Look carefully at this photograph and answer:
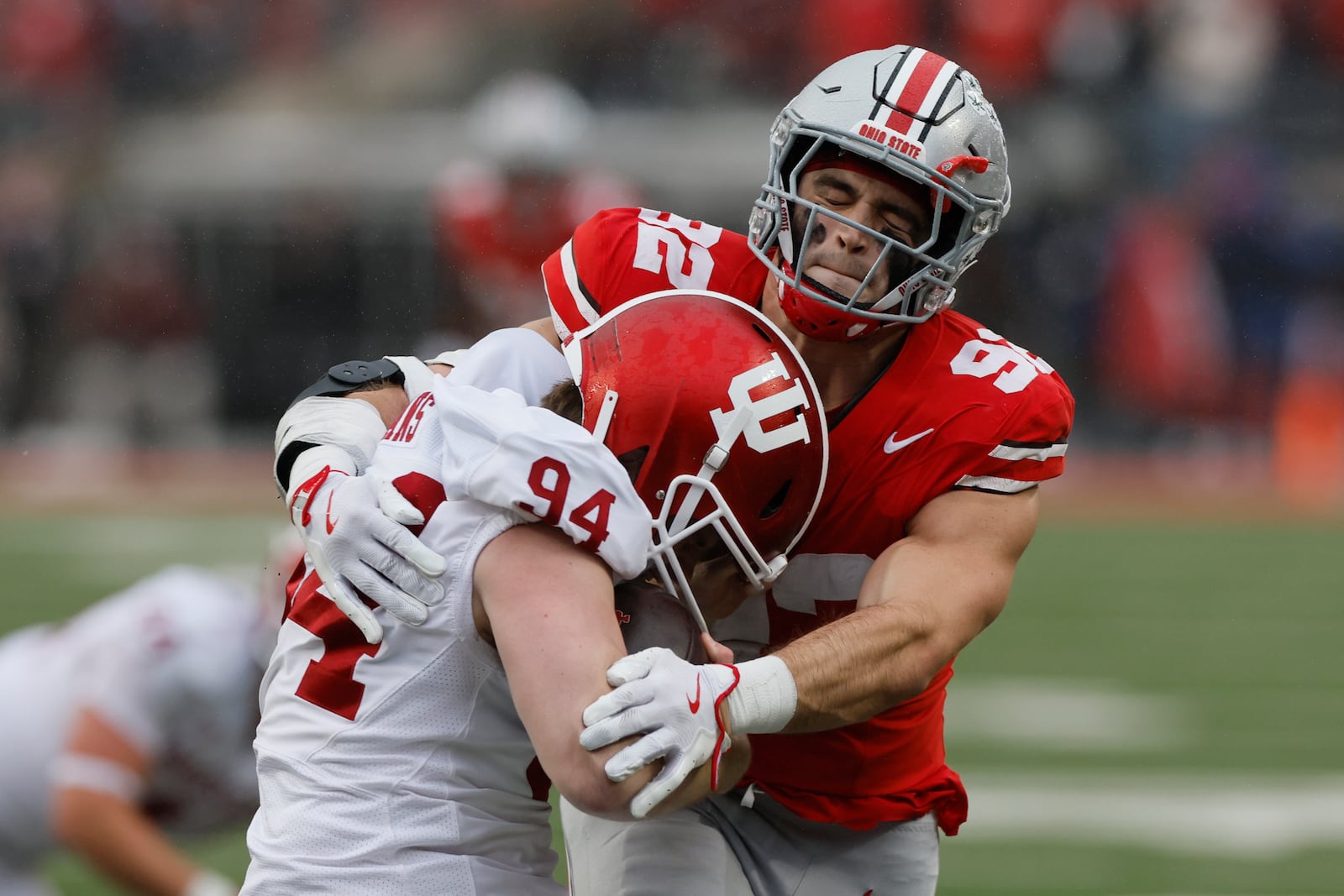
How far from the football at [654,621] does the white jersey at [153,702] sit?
1.64 metres

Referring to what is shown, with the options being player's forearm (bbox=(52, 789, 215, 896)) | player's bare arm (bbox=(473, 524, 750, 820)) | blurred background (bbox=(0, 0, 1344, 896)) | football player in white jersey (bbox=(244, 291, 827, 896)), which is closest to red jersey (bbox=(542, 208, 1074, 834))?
football player in white jersey (bbox=(244, 291, 827, 896))

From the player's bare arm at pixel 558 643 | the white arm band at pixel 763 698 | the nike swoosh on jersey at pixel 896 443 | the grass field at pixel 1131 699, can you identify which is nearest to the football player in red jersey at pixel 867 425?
the nike swoosh on jersey at pixel 896 443

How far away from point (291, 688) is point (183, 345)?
418 inches

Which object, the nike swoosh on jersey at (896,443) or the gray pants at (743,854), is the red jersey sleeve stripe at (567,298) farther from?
the gray pants at (743,854)

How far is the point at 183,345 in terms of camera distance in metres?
12.5

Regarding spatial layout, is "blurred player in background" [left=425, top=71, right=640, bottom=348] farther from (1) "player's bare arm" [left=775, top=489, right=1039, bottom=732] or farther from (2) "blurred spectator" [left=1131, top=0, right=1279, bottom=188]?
(2) "blurred spectator" [left=1131, top=0, right=1279, bottom=188]

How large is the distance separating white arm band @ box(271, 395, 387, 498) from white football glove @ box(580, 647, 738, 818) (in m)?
0.73

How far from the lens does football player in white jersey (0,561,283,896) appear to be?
358 centimetres

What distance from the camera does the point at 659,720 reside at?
204 centimetres

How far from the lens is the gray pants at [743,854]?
274 centimetres

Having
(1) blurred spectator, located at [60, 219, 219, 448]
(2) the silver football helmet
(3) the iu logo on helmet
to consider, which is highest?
(2) the silver football helmet

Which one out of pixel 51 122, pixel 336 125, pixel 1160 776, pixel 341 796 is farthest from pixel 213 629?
pixel 51 122

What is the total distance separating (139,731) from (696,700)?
1.92 metres

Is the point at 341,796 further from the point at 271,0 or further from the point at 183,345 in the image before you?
the point at 271,0
